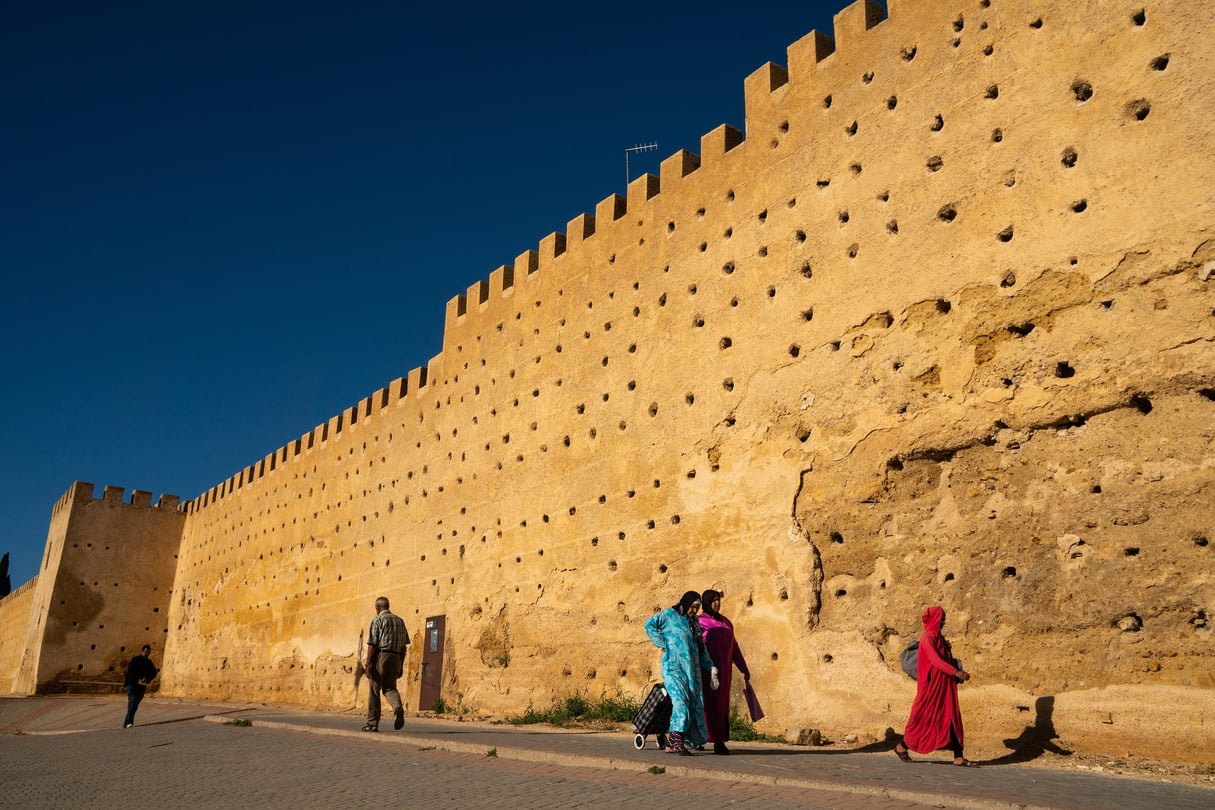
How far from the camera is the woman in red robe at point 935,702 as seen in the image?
588 cm

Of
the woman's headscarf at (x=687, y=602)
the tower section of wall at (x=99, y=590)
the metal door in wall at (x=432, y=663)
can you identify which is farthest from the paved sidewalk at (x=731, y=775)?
the tower section of wall at (x=99, y=590)

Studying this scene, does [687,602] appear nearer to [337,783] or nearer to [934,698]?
[934,698]

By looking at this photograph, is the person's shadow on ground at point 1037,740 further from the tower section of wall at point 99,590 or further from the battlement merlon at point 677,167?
the tower section of wall at point 99,590

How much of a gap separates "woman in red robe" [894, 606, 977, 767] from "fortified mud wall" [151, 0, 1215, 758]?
31.4 inches

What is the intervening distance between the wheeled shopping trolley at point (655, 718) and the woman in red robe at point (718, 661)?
312mm

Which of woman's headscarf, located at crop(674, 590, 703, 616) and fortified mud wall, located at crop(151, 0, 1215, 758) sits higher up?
fortified mud wall, located at crop(151, 0, 1215, 758)

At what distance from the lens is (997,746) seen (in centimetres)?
638

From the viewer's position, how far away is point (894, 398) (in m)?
7.73

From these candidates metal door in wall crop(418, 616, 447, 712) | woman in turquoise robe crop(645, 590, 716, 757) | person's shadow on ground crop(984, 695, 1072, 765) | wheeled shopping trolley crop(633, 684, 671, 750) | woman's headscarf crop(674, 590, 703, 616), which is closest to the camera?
person's shadow on ground crop(984, 695, 1072, 765)

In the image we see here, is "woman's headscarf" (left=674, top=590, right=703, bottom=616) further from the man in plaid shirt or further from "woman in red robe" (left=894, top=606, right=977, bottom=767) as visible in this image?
the man in plaid shirt

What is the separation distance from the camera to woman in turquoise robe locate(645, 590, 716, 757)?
6258mm

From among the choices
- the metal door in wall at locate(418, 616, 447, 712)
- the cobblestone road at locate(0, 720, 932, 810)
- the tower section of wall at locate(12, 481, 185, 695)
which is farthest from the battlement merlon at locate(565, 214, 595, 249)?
the tower section of wall at locate(12, 481, 185, 695)

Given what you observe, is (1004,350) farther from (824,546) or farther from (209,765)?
(209,765)

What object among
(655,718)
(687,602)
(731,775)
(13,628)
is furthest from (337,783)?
(13,628)
